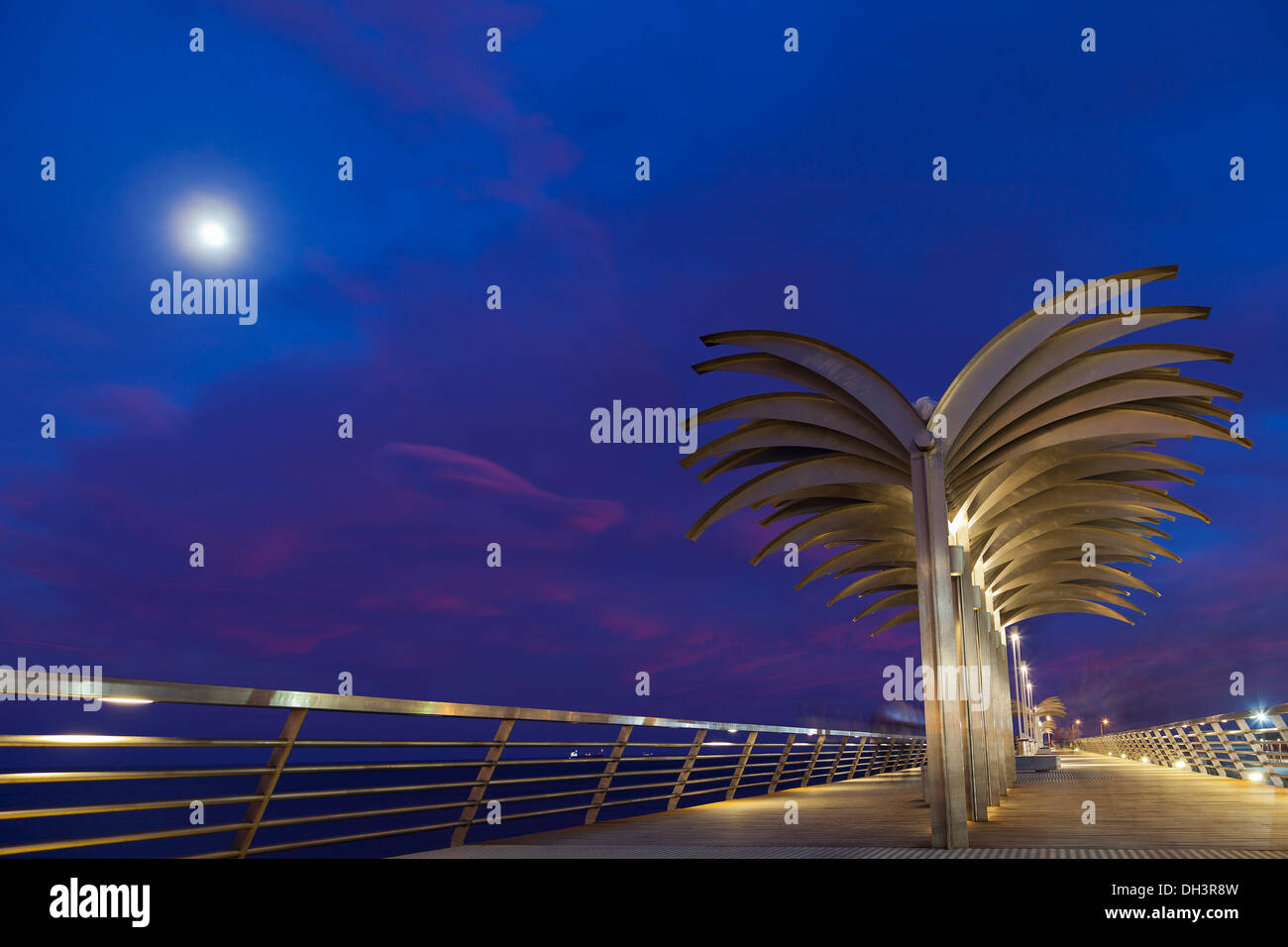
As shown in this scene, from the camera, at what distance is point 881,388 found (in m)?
10.5

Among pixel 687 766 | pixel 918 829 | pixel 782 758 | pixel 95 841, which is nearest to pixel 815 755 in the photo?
pixel 782 758

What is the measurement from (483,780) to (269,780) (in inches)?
110

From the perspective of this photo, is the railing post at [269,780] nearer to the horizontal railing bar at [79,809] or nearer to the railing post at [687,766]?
the horizontal railing bar at [79,809]

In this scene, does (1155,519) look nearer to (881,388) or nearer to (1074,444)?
(1074,444)

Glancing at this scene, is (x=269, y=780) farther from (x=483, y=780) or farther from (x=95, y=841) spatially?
(x=483, y=780)

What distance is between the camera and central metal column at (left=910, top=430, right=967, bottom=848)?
9.19 metres

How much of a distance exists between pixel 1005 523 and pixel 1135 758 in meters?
31.4

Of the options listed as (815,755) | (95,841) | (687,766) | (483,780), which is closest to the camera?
(95,841)

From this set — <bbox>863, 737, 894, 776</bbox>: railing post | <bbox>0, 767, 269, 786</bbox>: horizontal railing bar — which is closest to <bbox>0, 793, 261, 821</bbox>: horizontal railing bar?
<bbox>0, 767, 269, 786</bbox>: horizontal railing bar

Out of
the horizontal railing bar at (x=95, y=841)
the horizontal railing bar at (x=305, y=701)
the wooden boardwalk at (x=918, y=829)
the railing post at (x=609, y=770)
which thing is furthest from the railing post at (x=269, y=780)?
the railing post at (x=609, y=770)

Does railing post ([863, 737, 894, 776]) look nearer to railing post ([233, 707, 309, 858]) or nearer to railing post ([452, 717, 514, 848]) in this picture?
railing post ([452, 717, 514, 848])

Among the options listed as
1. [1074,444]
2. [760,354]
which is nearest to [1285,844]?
[760,354]

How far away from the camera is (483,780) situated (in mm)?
8766

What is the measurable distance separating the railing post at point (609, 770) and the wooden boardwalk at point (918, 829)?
0.26 meters
